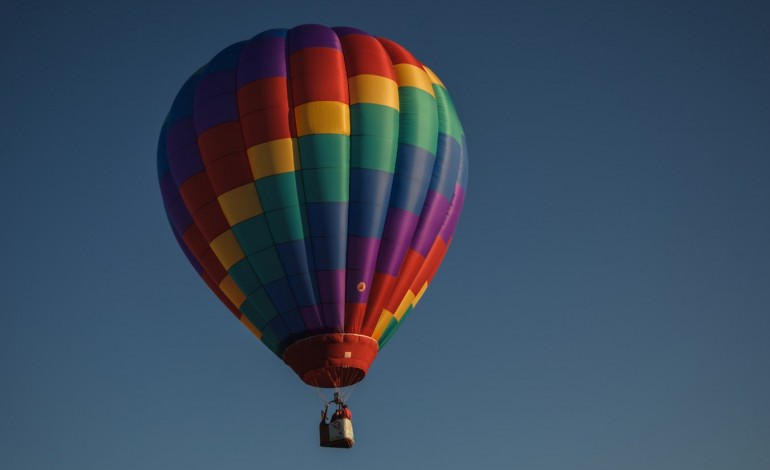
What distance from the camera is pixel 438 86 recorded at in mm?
19672

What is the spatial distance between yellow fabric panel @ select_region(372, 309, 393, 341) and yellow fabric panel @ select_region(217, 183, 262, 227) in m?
2.36

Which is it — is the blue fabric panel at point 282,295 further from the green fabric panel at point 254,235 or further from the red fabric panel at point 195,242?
the red fabric panel at point 195,242

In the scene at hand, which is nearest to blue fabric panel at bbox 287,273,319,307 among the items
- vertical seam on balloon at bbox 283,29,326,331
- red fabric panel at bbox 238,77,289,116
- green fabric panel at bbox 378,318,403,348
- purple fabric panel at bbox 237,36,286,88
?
vertical seam on balloon at bbox 283,29,326,331

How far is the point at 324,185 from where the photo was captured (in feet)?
58.4

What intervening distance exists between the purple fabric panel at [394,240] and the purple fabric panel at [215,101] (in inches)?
110

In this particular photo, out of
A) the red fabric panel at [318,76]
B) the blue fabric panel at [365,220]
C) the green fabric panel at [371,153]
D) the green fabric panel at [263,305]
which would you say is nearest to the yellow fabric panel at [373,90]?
the red fabric panel at [318,76]

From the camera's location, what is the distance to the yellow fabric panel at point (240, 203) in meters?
17.9

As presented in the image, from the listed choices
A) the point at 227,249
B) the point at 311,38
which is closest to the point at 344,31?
the point at 311,38

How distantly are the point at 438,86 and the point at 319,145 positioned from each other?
8.99 ft

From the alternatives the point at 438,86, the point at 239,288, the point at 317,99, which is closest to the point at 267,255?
the point at 239,288

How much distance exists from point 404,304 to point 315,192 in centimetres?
Result: 228

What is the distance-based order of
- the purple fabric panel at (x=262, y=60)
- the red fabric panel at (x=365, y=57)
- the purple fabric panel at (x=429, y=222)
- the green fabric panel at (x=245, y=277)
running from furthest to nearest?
the red fabric panel at (x=365, y=57)
the purple fabric panel at (x=262, y=60)
the purple fabric panel at (x=429, y=222)
the green fabric panel at (x=245, y=277)

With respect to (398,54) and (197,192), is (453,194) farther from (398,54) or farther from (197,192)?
(197,192)

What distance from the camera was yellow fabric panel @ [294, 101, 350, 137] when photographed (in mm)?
17984
